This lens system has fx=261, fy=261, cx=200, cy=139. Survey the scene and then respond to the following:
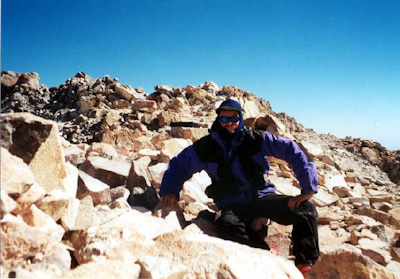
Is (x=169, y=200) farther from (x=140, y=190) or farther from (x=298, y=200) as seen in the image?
(x=298, y=200)

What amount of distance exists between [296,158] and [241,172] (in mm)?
784

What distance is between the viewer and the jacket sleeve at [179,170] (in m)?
3.88

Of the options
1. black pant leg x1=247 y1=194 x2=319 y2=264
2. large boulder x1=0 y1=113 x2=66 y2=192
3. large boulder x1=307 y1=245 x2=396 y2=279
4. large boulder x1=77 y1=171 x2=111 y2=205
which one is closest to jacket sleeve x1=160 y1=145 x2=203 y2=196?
large boulder x1=77 y1=171 x2=111 y2=205

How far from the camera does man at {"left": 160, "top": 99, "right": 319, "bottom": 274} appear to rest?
138 inches

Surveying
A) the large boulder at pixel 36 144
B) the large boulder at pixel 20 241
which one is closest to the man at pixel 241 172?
the large boulder at pixel 36 144

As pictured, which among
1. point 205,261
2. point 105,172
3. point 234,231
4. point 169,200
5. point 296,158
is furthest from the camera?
point 105,172

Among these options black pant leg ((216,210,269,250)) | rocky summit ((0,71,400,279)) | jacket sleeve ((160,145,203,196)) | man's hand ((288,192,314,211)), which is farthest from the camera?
jacket sleeve ((160,145,203,196))

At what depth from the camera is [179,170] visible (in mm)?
3943

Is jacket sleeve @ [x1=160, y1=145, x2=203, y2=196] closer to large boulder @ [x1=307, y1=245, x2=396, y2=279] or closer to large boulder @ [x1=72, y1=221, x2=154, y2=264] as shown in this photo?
large boulder @ [x1=72, y1=221, x2=154, y2=264]

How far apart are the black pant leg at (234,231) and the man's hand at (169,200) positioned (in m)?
0.70

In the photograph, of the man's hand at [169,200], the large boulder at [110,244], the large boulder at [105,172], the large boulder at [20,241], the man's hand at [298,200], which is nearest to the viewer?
the large boulder at [20,241]

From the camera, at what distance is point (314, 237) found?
3.27 m

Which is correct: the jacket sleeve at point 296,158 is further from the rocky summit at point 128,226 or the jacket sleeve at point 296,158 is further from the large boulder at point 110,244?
the large boulder at point 110,244

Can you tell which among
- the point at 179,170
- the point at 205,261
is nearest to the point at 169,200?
the point at 179,170
